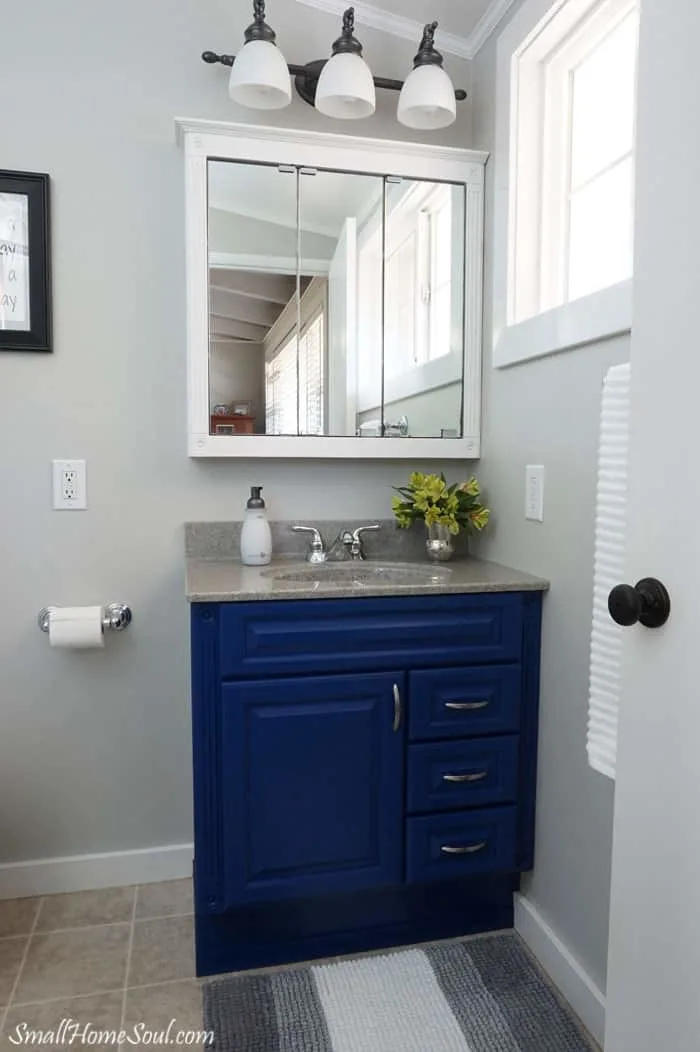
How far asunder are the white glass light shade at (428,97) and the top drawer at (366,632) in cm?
120

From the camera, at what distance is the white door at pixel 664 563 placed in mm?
769

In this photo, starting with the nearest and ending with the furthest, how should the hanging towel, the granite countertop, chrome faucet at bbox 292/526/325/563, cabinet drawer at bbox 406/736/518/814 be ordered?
the hanging towel < the granite countertop < cabinet drawer at bbox 406/736/518/814 < chrome faucet at bbox 292/526/325/563

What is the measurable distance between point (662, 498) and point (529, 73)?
4.60 feet

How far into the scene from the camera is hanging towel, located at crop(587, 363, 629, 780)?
1.19 m

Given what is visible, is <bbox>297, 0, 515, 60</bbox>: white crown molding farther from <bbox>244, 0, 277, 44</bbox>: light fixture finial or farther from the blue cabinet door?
the blue cabinet door

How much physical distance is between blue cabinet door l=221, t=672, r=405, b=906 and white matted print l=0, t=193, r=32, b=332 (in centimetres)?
107

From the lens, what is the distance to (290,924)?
1599mm

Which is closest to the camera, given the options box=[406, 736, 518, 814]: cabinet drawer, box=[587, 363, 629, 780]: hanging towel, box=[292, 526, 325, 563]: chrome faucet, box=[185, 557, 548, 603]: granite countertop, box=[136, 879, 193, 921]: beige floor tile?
box=[587, 363, 629, 780]: hanging towel

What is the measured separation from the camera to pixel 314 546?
1.93 m

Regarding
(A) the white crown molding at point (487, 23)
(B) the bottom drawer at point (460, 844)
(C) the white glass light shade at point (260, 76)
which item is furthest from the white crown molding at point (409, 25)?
(B) the bottom drawer at point (460, 844)

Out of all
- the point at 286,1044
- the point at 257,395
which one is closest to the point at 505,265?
the point at 257,395

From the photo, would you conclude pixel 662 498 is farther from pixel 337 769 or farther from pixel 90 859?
pixel 90 859

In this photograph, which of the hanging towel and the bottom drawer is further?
the bottom drawer

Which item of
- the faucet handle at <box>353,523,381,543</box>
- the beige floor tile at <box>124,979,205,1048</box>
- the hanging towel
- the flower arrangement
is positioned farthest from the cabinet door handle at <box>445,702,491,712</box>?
the beige floor tile at <box>124,979,205,1048</box>
